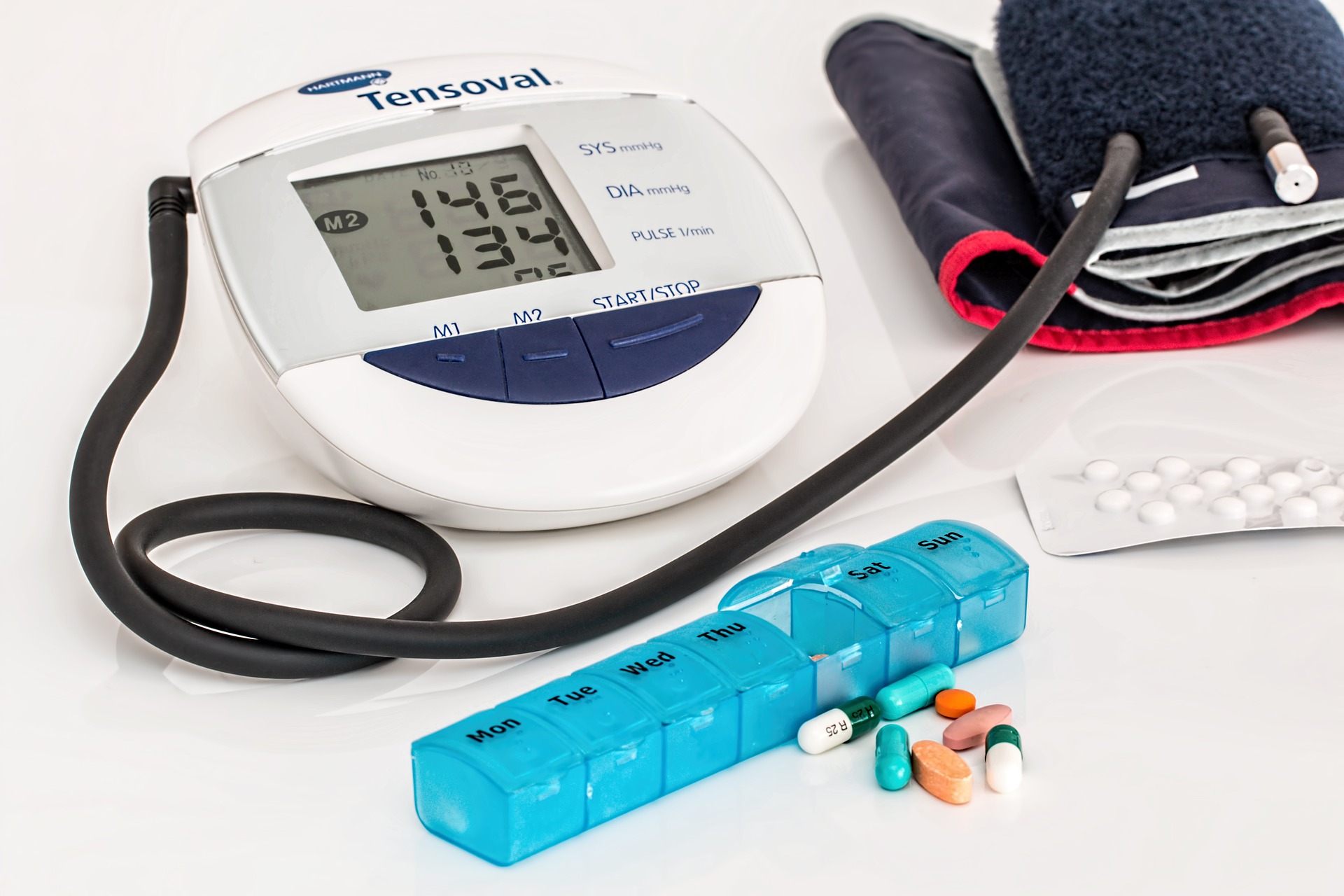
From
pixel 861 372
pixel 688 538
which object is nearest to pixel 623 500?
pixel 688 538

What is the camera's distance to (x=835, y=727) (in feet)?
2.22

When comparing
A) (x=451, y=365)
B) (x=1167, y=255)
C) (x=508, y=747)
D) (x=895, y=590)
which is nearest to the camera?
(x=508, y=747)

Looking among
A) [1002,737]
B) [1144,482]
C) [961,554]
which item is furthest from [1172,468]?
[1002,737]

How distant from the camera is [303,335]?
33.9 inches

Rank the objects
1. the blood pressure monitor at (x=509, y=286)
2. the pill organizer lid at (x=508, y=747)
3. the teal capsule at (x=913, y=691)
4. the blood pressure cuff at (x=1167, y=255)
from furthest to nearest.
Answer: the blood pressure cuff at (x=1167, y=255) → the blood pressure monitor at (x=509, y=286) → the teal capsule at (x=913, y=691) → the pill organizer lid at (x=508, y=747)

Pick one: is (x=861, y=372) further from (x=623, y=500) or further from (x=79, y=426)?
(x=79, y=426)

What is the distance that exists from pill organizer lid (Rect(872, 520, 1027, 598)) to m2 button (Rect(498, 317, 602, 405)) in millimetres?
220

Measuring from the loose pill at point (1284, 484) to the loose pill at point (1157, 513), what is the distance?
7 centimetres

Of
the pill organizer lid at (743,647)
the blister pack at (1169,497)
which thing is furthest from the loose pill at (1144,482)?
the pill organizer lid at (743,647)

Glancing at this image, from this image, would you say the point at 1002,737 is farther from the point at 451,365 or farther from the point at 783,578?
the point at 451,365

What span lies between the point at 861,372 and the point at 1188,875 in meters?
0.54

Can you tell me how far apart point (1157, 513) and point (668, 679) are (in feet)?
1.24

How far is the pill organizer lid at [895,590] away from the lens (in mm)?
720

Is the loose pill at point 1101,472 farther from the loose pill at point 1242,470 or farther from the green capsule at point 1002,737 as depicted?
the green capsule at point 1002,737
